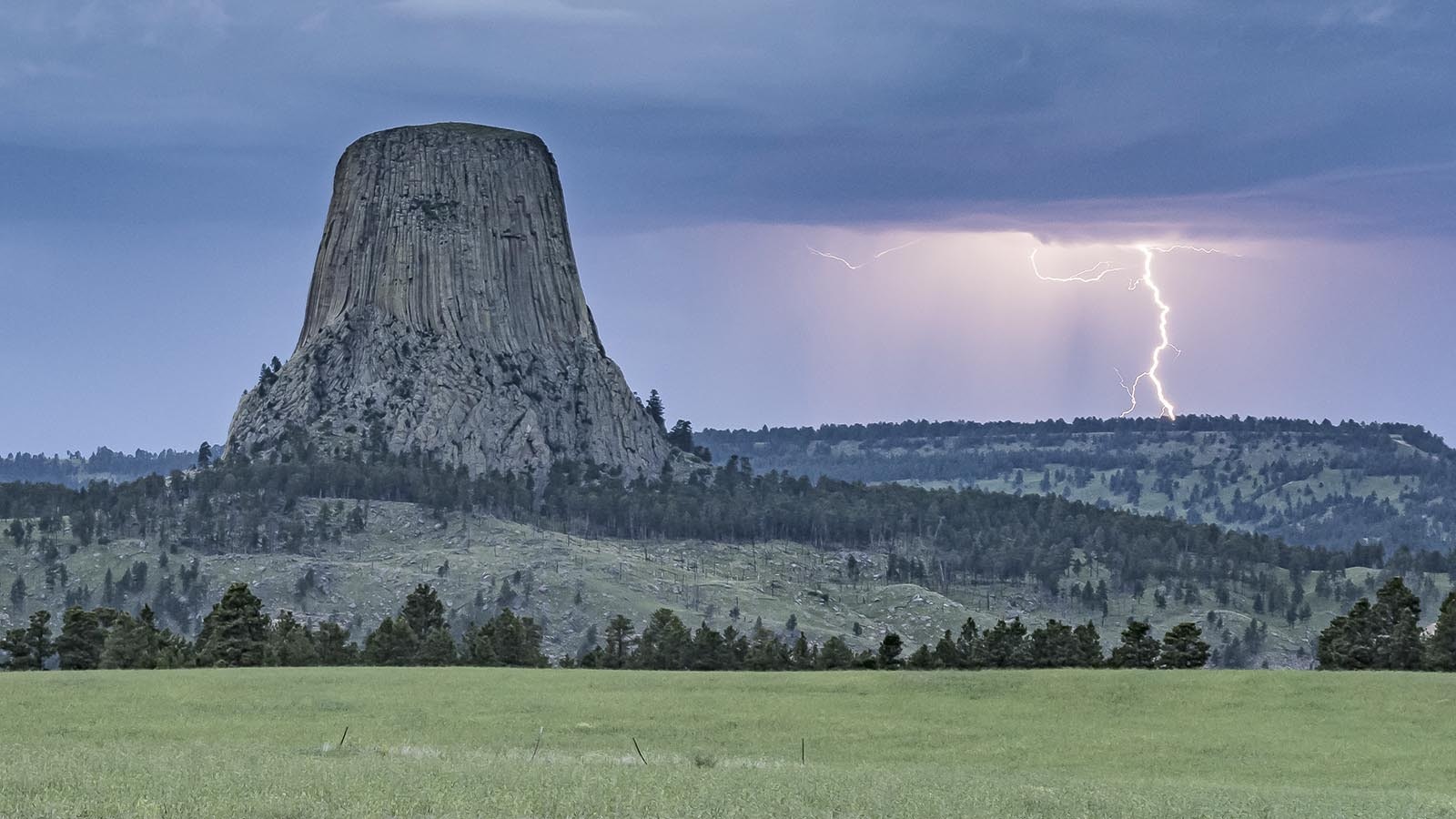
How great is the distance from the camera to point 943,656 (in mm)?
94500

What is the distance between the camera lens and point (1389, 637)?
327 ft

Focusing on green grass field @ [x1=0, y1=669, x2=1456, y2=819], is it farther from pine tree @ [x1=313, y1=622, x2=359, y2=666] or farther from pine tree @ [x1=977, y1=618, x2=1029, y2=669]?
pine tree @ [x1=313, y1=622, x2=359, y2=666]

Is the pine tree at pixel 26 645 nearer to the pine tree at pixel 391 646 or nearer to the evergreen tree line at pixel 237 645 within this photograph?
the evergreen tree line at pixel 237 645

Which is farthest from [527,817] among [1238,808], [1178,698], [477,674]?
[477,674]

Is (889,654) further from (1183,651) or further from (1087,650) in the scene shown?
(1087,650)

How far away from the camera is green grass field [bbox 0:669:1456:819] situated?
114ft

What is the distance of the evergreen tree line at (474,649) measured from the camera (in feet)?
314

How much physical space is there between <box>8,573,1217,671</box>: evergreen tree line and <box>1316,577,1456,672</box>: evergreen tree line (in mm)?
2841

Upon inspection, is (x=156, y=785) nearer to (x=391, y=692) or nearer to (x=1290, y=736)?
(x=391, y=692)

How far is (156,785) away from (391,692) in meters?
32.0

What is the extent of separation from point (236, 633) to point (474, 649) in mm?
14824

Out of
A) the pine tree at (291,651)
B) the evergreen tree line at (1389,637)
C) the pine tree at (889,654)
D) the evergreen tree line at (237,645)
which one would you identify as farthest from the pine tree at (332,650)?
the evergreen tree line at (1389,637)

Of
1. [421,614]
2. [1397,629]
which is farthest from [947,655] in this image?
[421,614]

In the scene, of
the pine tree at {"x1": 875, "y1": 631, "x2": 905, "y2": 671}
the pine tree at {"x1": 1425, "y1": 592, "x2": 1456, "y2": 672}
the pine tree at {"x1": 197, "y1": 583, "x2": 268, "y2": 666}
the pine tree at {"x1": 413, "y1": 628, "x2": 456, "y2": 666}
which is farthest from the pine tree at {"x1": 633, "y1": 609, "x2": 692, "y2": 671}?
the pine tree at {"x1": 1425, "y1": 592, "x2": 1456, "y2": 672}
